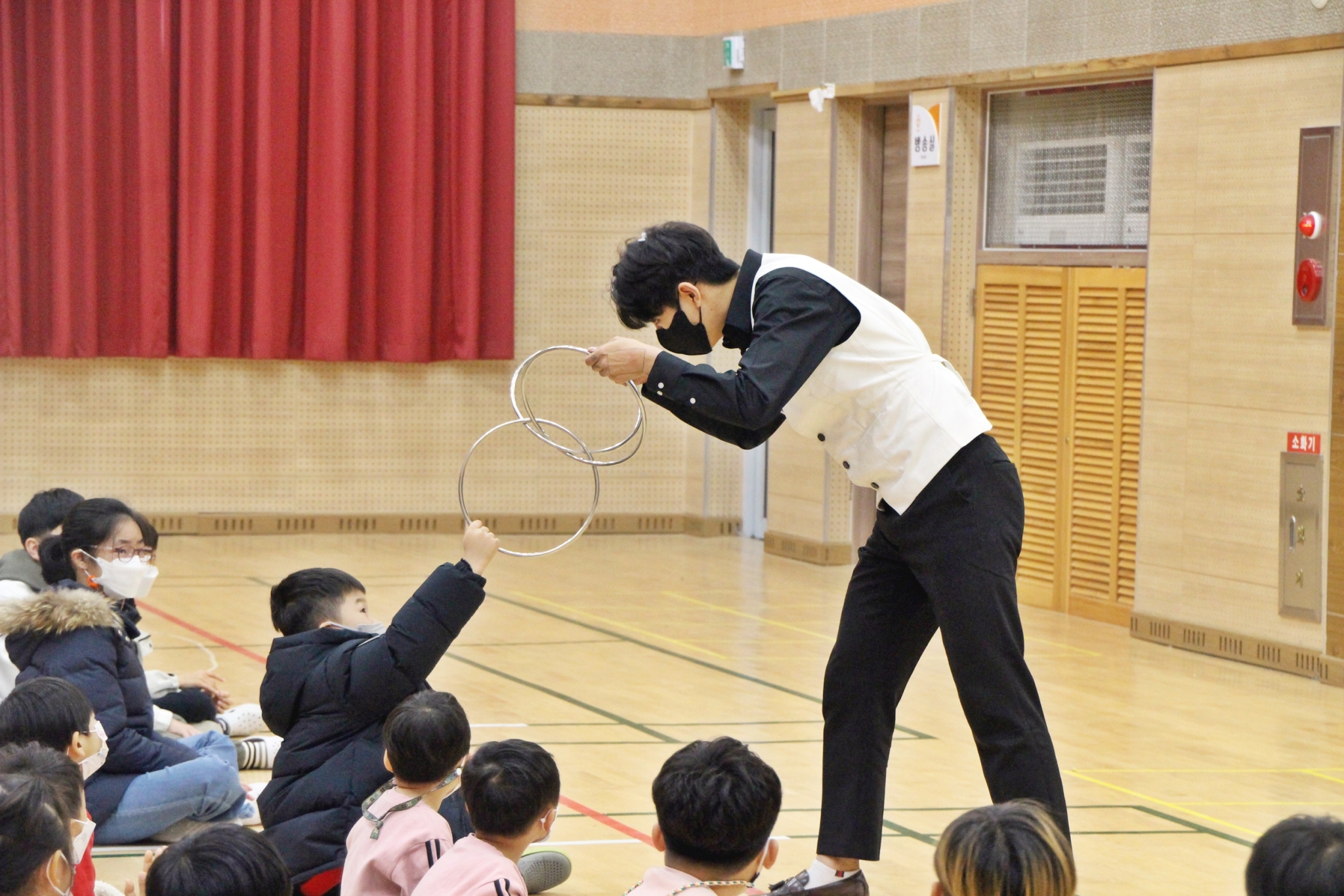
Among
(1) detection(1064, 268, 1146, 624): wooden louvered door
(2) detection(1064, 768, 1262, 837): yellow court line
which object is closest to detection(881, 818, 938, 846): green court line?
(2) detection(1064, 768, 1262, 837): yellow court line

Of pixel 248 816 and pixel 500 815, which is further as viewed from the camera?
pixel 248 816

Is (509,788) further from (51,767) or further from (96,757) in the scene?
(96,757)

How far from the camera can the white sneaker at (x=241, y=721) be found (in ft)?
18.7

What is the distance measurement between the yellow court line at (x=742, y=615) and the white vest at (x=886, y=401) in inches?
181

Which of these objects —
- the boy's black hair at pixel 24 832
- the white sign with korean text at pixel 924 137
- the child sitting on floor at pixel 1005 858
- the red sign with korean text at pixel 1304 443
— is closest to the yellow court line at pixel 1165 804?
the red sign with korean text at pixel 1304 443

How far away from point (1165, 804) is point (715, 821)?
3.01 meters

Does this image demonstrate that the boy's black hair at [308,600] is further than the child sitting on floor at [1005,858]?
Yes

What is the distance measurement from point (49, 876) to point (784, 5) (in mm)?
8958

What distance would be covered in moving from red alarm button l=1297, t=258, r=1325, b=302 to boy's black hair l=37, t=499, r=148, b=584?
16.0 feet

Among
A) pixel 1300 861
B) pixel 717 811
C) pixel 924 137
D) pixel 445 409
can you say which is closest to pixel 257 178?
pixel 445 409

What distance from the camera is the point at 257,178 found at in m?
10.5

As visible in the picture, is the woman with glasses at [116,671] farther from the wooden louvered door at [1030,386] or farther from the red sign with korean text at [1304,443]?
the wooden louvered door at [1030,386]

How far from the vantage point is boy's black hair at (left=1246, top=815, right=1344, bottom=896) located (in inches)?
73.9

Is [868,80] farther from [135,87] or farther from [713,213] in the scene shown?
[135,87]
